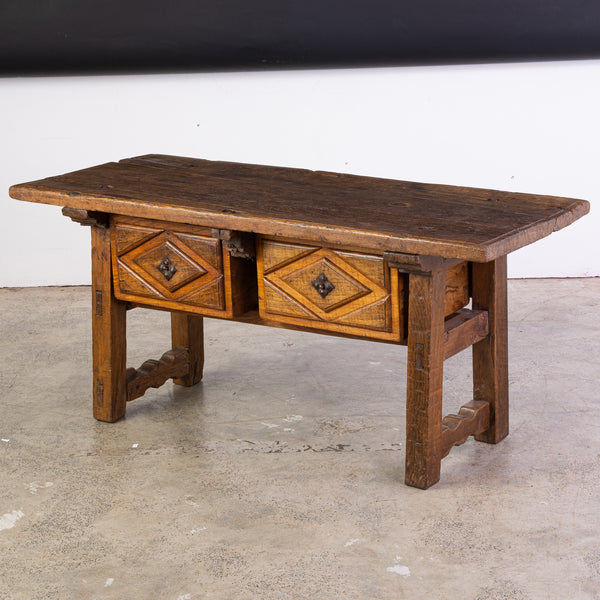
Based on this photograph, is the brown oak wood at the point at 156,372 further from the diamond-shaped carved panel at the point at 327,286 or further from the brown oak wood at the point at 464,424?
the brown oak wood at the point at 464,424

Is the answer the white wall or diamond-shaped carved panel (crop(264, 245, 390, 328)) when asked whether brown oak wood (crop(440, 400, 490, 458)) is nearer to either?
diamond-shaped carved panel (crop(264, 245, 390, 328))

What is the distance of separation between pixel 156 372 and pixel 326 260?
3.50 ft

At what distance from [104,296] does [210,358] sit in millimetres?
928

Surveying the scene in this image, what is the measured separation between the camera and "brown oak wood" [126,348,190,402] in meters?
3.94

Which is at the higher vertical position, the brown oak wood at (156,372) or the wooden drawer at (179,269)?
the wooden drawer at (179,269)

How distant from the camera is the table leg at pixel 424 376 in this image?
313 cm

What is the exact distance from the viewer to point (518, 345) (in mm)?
4695

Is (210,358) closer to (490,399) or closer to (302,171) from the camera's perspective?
(302,171)

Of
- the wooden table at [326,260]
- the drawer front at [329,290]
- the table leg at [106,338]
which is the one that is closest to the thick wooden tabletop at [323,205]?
the wooden table at [326,260]

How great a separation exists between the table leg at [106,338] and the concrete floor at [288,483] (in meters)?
0.09

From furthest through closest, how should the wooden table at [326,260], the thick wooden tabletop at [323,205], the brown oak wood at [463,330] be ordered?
the brown oak wood at [463,330], the wooden table at [326,260], the thick wooden tabletop at [323,205]

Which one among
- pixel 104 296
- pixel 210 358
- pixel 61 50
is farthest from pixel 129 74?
pixel 104 296

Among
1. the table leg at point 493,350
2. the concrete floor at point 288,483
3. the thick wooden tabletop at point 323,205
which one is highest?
the thick wooden tabletop at point 323,205

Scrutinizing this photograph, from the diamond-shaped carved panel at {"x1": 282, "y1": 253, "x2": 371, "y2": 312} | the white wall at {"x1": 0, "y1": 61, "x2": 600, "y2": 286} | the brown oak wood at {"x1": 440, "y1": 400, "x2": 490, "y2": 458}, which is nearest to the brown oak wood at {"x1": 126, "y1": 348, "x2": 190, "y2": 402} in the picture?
the diamond-shaped carved panel at {"x1": 282, "y1": 253, "x2": 371, "y2": 312}
